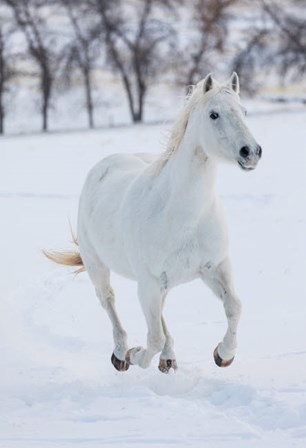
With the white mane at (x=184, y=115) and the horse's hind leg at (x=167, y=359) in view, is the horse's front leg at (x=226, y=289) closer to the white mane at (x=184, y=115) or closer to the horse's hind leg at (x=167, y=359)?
the horse's hind leg at (x=167, y=359)

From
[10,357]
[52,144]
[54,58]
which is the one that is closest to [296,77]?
[54,58]

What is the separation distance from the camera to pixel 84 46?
90.3ft

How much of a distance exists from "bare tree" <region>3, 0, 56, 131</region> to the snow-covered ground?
1207cm

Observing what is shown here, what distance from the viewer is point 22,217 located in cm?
1312

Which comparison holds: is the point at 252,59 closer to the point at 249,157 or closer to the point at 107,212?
the point at 107,212

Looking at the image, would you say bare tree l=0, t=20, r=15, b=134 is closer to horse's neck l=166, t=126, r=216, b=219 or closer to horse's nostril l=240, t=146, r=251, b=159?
horse's neck l=166, t=126, r=216, b=219

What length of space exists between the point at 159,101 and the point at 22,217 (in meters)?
18.0

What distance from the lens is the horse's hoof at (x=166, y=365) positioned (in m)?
6.16

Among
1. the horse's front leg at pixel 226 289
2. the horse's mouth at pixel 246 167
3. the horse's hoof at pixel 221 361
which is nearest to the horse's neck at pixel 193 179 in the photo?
the horse's front leg at pixel 226 289

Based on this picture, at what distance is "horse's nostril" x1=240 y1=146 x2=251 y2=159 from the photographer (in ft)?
16.4

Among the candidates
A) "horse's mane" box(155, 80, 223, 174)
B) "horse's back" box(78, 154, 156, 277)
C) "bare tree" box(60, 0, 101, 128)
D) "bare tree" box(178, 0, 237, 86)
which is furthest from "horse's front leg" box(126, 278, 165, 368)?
"bare tree" box(178, 0, 237, 86)

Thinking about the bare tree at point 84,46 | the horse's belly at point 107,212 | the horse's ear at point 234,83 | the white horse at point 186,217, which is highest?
the horse's ear at point 234,83

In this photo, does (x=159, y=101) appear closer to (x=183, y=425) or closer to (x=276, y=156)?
(x=276, y=156)

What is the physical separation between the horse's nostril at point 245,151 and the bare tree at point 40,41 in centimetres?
2159
